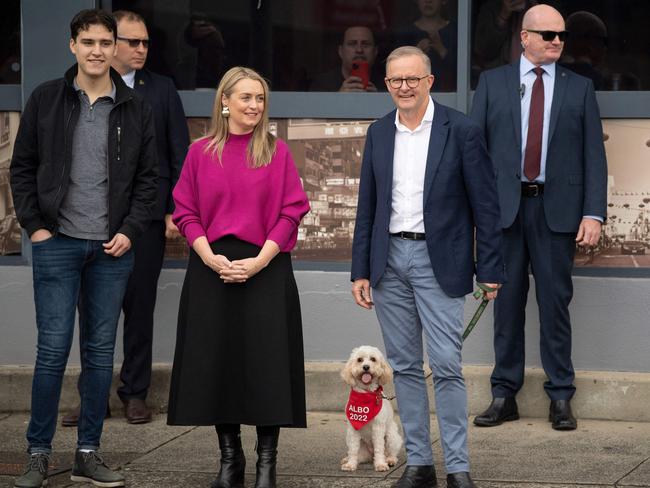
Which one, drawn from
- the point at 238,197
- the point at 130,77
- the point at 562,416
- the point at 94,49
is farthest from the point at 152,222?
the point at 562,416

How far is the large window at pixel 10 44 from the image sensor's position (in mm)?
8617

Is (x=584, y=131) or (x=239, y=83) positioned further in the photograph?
(x=584, y=131)

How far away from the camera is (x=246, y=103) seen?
20.2ft

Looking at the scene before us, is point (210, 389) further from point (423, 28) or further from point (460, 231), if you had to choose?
point (423, 28)

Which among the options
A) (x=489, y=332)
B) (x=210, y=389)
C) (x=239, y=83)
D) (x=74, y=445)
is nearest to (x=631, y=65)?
(x=489, y=332)

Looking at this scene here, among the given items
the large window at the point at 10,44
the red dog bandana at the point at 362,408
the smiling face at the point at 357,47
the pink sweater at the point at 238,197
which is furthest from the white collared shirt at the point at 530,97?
the large window at the point at 10,44

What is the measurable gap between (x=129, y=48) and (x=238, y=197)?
204 cm

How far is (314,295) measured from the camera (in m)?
8.22

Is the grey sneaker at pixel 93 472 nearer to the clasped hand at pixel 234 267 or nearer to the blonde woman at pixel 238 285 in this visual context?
the blonde woman at pixel 238 285

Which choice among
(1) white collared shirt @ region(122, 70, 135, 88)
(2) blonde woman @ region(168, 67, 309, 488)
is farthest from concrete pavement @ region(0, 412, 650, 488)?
(1) white collared shirt @ region(122, 70, 135, 88)

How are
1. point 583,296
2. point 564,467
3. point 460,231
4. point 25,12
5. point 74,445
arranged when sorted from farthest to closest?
point 25,12 < point 583,296 < point 74,445 < point 564,467 < point 460,231

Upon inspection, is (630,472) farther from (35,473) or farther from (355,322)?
(35,473)

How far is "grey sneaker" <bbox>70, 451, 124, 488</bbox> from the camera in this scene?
644cm

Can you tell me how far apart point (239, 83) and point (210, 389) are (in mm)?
1419
